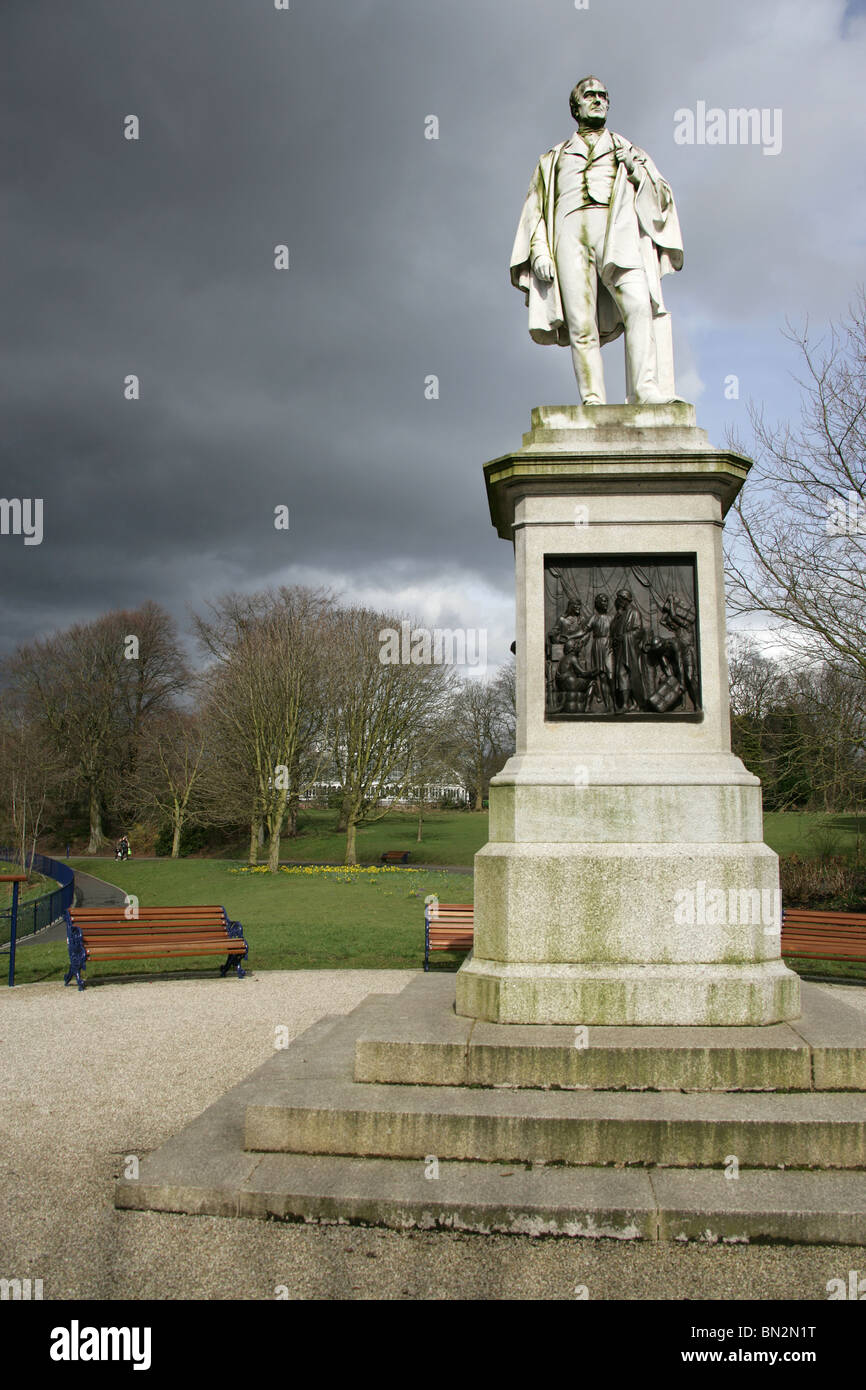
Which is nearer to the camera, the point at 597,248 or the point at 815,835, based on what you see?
the point at 597,248

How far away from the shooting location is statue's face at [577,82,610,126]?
23.6 feet

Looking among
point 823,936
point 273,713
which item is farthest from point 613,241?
point 273,713

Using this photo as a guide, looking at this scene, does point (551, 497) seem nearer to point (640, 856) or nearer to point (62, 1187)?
point (640, 856)

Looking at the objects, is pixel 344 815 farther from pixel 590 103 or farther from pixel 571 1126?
pixel 571 1126

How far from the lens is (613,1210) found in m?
4.04

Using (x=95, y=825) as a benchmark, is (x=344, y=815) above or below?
above

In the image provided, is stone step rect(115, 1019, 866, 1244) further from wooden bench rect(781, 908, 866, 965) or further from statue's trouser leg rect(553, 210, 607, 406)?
wooden bench rect(781, 908, 866, 965)

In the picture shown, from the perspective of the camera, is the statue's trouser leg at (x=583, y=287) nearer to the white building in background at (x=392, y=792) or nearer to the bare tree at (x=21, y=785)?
the white building in background at (x=392, y=792)

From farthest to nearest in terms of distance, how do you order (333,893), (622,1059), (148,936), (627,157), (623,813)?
(333,893) → (148,936) → (627,157) → (623,813) → (622,1059)

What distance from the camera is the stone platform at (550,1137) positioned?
13.5 feet

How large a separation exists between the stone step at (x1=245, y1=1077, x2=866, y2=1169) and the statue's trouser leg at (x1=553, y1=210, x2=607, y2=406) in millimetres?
5104

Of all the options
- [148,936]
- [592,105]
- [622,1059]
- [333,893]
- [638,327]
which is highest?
[592,105]

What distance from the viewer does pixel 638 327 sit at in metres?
6.95

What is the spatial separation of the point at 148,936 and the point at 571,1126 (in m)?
9.07
